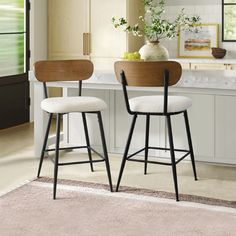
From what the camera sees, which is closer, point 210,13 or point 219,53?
point 219,53

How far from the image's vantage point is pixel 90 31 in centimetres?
732

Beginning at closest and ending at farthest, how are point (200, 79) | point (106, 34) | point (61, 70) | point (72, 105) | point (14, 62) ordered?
1. point (72, 105)
2. point (61, 70)
3. point (200, 79)
4. point (14, 62)
5. point (106, 34)

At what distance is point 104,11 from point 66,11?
53 cm

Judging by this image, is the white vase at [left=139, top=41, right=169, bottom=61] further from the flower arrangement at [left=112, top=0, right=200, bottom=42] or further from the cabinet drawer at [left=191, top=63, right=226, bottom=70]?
the cabinet drawer at [left=191, top=63, right=226, bottom=70]

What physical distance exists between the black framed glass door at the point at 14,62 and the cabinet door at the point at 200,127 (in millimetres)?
2600

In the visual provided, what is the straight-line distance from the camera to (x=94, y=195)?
384cm

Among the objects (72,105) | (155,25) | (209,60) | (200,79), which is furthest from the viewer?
(209,60)

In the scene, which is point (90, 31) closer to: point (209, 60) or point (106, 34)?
point (106, 34)

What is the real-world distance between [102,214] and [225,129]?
5.23ft

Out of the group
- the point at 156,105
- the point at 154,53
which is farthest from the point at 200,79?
the point at 156,105

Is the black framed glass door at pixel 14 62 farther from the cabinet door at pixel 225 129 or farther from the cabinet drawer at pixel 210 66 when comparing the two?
the cabinet door at pixel 225 129

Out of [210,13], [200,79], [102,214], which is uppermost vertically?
[210,13]

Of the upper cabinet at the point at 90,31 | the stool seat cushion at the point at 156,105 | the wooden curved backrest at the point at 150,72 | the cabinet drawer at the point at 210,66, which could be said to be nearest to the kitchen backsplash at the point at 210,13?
the cabinet drawer at the point at 210,66

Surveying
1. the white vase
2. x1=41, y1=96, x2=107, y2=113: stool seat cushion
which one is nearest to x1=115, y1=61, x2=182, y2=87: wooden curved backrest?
x1=41, y1=96, x2=107, y2=113: stool seat cushion
